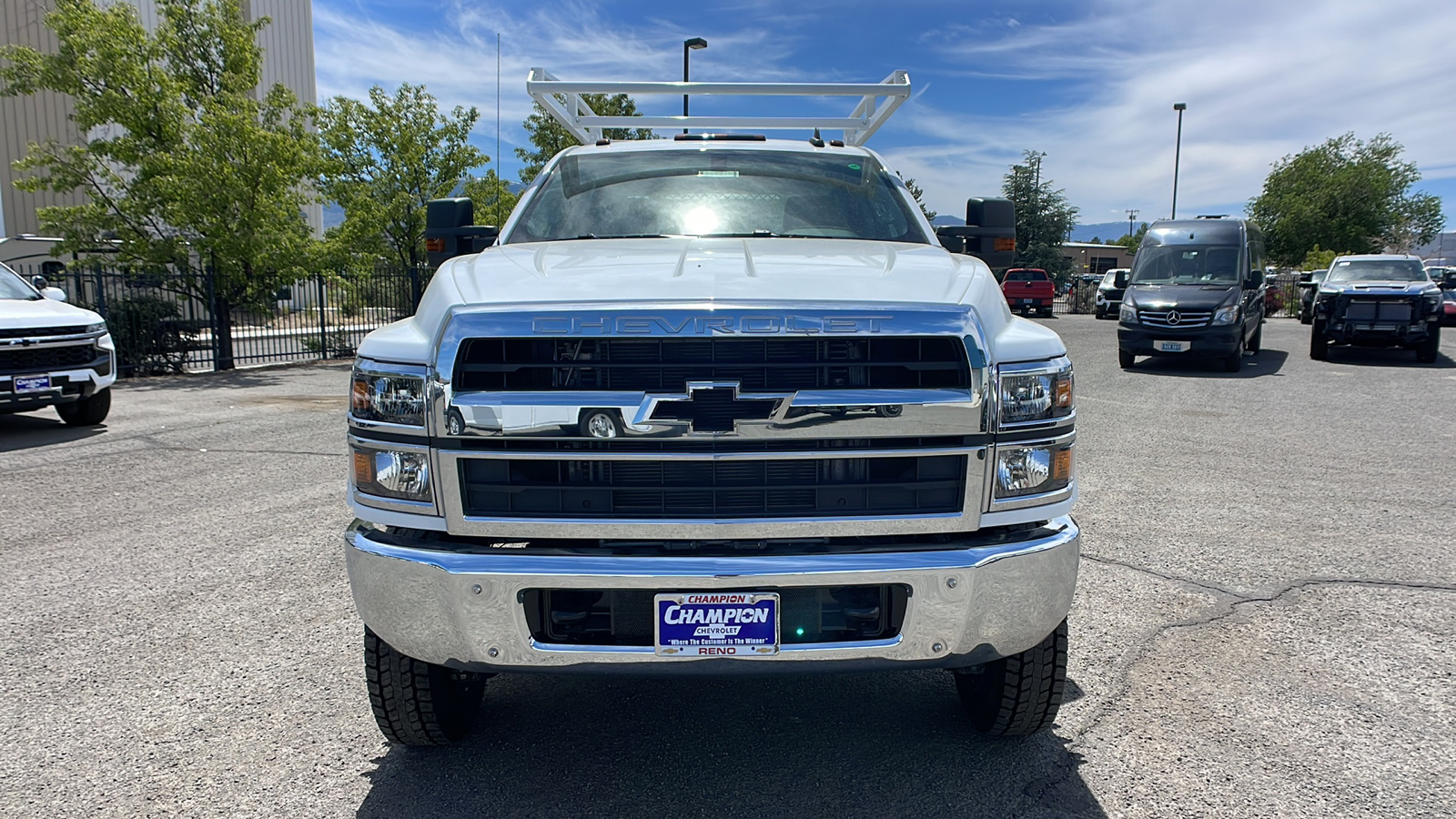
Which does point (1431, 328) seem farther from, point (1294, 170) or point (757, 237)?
point (1294, 170)

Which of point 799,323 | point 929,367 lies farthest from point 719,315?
point 929,367

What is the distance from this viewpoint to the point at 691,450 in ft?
7.86

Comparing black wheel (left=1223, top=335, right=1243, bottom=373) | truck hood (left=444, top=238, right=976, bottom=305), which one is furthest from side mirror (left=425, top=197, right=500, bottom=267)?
black wheel (left=1223, top=335, right=1243, bottom=373)

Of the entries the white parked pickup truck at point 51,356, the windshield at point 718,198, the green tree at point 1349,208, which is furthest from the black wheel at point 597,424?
the green tree at point 1349,208

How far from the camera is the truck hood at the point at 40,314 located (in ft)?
27.6

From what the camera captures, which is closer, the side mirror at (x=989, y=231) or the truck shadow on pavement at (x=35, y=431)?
the side mirror at (x=989, y=231)

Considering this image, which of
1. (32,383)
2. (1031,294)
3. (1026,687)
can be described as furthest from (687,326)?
(1031,294)

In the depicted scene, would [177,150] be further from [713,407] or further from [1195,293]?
[1195,293]

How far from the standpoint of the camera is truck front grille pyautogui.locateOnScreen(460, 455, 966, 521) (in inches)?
95.0

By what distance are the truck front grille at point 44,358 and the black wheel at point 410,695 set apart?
769 cm

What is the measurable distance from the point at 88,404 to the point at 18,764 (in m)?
7.68

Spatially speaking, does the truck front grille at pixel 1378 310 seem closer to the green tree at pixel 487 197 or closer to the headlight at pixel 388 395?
the green tree at pixel 487 197

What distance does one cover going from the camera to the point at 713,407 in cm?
238

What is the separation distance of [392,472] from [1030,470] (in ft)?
5.49
